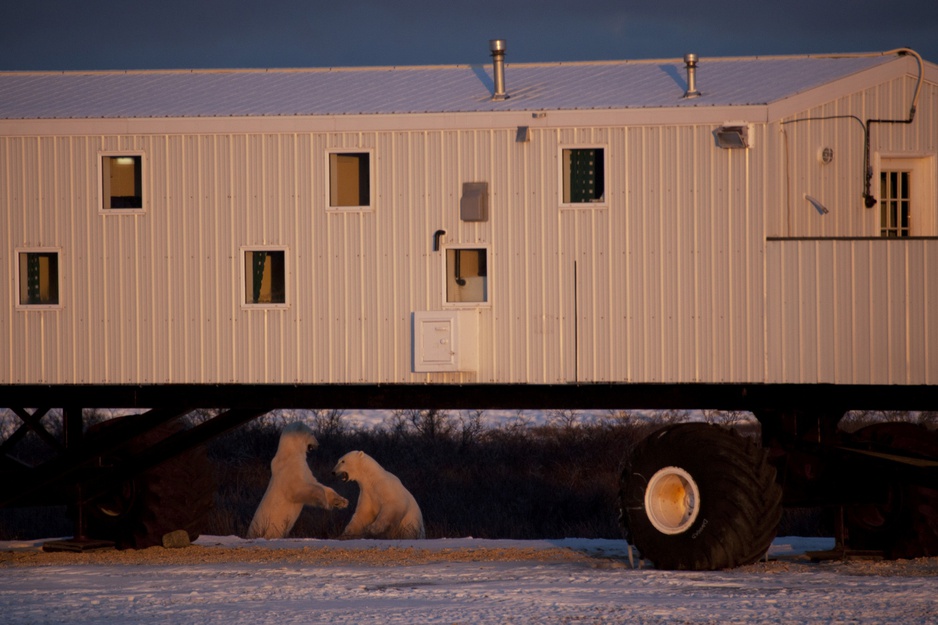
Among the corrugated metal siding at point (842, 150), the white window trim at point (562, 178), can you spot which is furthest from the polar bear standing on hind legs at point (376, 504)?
the corrugated metal siding at point (842, 150)

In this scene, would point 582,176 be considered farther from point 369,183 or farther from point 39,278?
point 39,278

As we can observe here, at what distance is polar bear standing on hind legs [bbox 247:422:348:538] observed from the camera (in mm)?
17547

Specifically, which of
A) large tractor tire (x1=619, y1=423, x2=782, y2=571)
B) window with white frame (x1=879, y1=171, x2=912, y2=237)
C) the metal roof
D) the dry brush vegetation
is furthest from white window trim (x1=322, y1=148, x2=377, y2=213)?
the dry brush vegetation

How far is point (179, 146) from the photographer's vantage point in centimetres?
1317

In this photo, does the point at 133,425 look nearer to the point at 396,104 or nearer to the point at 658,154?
the point at 396,104

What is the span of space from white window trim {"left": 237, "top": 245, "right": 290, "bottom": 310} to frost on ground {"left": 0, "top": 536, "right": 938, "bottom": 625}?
2.57 metres

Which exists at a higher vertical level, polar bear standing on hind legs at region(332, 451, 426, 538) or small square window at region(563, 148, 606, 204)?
small square window at region(563, 148, 606, 204)

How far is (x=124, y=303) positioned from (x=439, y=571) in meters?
4.43

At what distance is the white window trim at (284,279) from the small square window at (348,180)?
717 mm

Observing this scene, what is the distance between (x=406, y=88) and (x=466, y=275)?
8.03 ft

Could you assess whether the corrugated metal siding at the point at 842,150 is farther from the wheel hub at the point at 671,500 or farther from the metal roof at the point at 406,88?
the wheel hub at the point at 671,500

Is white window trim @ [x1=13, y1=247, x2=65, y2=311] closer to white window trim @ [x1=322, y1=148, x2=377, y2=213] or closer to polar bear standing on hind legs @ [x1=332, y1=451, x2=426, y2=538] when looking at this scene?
white window trim @ [x1=322, y1=148, x2=377, y2=213]

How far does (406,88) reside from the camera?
13961 millimetres

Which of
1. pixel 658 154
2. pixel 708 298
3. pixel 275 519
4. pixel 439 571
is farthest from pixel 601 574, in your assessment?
pixel 275 519
